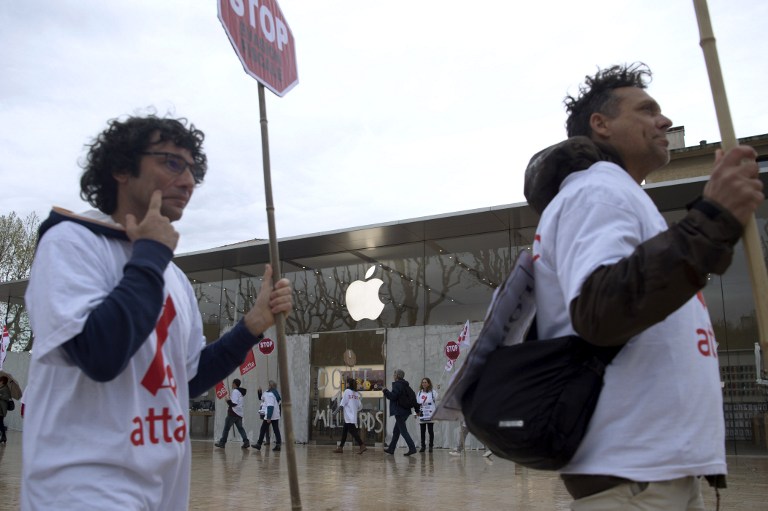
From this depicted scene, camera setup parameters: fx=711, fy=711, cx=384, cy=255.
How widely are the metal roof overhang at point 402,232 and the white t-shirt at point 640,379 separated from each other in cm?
1522

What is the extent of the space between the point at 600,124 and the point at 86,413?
166cm

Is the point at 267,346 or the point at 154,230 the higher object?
the point at 267,346

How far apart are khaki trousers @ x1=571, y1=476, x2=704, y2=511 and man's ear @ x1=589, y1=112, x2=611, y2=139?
39.8 inches

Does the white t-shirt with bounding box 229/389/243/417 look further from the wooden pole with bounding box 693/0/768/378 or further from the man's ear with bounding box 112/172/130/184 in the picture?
the wooden pole with bounding box 693/0/768/378

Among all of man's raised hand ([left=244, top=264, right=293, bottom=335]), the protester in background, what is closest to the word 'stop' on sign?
man's raised hand ([left=244, top=264, right=293, bottom=335])

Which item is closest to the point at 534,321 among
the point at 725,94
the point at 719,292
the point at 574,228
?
the point at 574,228

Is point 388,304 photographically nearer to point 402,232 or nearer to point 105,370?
point 402,232

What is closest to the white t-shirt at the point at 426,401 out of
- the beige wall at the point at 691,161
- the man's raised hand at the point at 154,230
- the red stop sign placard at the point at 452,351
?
the red stop sign placard at the point at 452,351

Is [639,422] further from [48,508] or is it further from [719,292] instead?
[719,292]

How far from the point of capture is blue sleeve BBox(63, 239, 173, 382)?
5.65ft

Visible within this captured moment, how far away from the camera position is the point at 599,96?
2242mm

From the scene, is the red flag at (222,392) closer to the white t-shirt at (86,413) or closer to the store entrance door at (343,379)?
the store entrance door at (343,379)

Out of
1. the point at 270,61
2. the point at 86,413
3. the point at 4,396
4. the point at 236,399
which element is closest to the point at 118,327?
the point at 86,413

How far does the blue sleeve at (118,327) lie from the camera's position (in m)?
1.72
